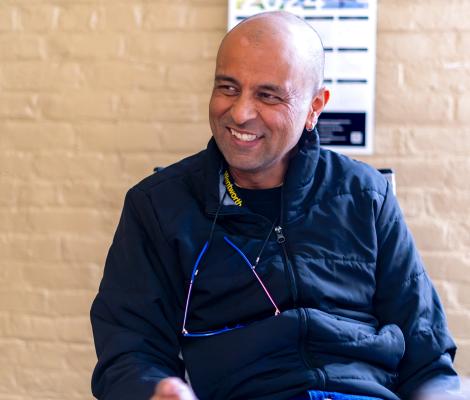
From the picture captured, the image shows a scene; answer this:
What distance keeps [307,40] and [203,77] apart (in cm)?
68

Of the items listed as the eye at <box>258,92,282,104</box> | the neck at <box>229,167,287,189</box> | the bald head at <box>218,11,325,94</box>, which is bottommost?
the neck at <box>229,167,287,189</box>

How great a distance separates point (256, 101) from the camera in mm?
1851

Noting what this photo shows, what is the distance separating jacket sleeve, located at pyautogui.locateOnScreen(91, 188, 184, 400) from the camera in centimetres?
171

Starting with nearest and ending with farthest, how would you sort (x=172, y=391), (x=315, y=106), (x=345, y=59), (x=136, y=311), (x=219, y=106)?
1. (x=172, y=391)
2. (x=136, y=311)
3. (x=219, y=106)
4. (x=315, y=106)
5. (x=345, y=59)

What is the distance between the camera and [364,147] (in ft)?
8.05

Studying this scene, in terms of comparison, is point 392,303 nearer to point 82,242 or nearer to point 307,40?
point 307,40

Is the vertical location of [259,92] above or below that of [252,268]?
above

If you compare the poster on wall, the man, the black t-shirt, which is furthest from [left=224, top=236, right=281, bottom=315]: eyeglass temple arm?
the poster on wall

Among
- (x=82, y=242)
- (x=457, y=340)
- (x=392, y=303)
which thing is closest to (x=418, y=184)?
(x=457, y=340)

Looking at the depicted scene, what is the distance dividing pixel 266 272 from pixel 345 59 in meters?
0.91

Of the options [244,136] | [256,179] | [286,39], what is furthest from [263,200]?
[286,39]

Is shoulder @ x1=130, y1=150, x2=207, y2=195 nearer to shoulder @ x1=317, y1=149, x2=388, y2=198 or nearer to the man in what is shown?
the man

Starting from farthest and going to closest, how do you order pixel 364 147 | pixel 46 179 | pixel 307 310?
1. pixel 46 179
2. pixel 364 147
3. pixel 307 310

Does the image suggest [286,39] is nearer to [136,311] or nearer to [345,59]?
[345,59]
